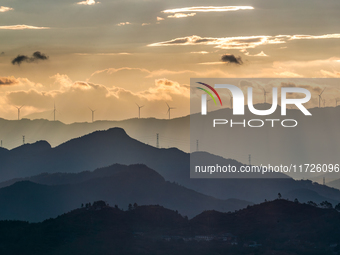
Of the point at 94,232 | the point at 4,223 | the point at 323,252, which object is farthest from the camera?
the point at 4,223

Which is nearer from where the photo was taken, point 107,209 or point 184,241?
point 184,241

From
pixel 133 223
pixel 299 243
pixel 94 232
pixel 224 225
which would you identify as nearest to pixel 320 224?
pixel 299 243

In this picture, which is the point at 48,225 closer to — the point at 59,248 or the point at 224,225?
the point at 59,248

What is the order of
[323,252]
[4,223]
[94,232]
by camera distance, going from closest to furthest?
[323,252]
[94,232]
[4,223]

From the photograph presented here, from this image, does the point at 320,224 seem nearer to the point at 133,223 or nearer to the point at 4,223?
the point at 133,223

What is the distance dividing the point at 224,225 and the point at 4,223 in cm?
7815

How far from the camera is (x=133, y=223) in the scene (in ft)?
604

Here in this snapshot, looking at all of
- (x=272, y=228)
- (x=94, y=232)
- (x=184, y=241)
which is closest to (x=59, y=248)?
(x=94, y=232)

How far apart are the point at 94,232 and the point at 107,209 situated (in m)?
17.6

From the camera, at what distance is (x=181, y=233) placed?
177 metres

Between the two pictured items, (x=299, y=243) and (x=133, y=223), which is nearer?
(x=299, y=243)

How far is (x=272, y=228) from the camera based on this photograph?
175250 mm

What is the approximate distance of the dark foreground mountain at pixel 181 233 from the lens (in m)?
164

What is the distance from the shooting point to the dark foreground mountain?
6467 inches
